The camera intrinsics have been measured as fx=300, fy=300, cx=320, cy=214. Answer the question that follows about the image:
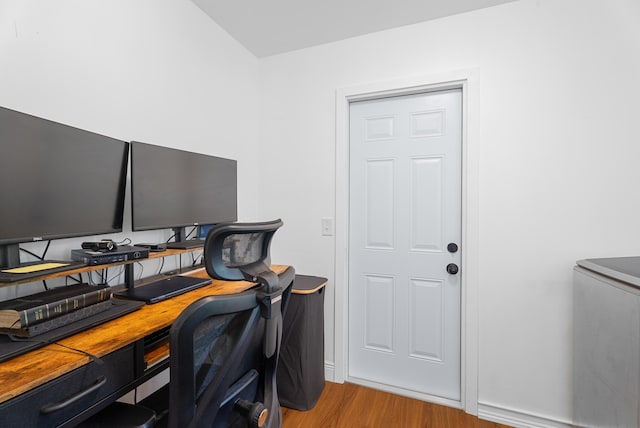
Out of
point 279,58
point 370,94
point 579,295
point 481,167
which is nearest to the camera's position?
point 579,295

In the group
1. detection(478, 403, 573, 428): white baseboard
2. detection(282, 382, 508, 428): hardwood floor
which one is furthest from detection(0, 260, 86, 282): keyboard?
detection(478, 403, 573, 428): white baseboard

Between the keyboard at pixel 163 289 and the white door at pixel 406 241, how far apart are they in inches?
47.3

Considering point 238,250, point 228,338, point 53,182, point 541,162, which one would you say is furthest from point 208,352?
point 541,162

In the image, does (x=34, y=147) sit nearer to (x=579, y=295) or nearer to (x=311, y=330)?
(x=311, y=330)

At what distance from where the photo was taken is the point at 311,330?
79.4 inches

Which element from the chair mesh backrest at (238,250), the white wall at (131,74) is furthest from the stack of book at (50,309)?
the chair mesh backrest at (238,250)

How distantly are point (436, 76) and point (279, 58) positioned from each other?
1277 millimetres

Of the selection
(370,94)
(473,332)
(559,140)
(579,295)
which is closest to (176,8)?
(370,94)

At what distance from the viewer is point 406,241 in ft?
7.17

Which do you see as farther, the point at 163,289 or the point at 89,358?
the point at 163,289

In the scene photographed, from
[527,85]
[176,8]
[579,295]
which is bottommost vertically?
[579,295]

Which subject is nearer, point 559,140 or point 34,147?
point 34,147

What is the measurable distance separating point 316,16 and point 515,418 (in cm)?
285

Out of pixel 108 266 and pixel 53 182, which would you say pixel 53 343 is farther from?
pixel 53 182
